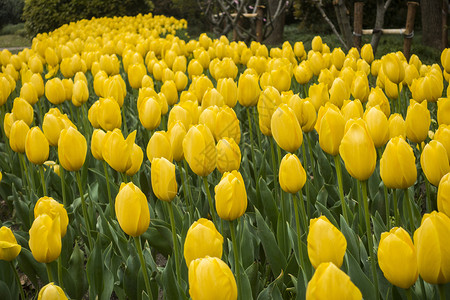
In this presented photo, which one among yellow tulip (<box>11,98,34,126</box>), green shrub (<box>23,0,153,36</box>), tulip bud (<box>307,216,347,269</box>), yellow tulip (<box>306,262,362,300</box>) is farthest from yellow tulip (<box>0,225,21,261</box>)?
green shrub (<box>23,0,153,36</box>)

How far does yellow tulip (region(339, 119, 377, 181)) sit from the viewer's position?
1464 millimetres

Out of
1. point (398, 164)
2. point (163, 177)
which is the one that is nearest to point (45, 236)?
point (163, 177)

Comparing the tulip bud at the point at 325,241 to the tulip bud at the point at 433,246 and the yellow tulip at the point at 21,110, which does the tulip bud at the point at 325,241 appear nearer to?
the tulip bud at the point at 433,246

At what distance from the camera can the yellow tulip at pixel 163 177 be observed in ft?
5.30

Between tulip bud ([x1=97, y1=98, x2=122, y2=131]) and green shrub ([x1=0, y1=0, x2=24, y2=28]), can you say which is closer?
tulip bud ([x1=97, y1=98, x2=122, y2=131])

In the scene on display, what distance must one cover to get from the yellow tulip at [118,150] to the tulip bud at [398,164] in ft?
2.99

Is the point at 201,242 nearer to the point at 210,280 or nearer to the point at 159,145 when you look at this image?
the point at 210,280

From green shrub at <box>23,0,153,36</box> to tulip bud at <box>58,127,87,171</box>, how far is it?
1752 centimetres

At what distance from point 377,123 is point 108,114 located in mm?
1260

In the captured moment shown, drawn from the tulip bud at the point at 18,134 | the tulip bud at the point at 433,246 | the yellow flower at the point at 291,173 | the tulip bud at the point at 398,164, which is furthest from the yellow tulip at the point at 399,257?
the tulip bud at the point at 18,134

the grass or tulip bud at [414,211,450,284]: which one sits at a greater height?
tulip bud at [414,211,450,284]

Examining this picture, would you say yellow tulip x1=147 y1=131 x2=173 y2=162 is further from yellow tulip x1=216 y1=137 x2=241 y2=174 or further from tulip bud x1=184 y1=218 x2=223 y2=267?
tulip bud x1=184 y1=218 x2=223 y2=267

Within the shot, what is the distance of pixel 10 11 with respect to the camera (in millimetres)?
34344

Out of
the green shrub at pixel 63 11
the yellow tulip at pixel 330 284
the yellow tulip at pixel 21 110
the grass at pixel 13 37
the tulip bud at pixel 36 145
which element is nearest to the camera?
the yellow tulip at pixel 330 284
